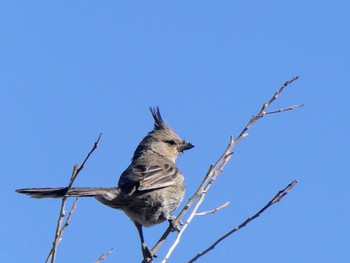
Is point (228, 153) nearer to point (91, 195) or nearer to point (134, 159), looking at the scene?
point (91, 195)

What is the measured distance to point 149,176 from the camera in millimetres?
6812

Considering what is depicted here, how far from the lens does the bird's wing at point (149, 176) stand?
6641 mm

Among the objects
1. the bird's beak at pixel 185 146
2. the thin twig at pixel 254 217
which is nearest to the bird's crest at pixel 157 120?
the bird's beak at pixel 185 146

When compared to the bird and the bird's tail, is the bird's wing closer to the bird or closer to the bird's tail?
the bird

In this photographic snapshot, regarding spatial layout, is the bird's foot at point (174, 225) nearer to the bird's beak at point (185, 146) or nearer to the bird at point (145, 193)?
the bird at point (145, 193)

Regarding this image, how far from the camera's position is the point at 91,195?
5949mm

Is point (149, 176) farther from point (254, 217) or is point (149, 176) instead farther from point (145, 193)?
point (254, 217)

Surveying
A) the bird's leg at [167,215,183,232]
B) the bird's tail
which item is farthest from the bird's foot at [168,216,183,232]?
the bird's tail

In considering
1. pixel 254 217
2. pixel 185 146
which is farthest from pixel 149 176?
pixel 254 217

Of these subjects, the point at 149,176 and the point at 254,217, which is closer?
the point at 254,217

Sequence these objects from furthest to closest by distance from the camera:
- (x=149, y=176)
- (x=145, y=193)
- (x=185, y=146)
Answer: (x=185, y=146), (x=149, y=176), (x=145, y=193)

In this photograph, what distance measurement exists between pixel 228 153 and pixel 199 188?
1.11 feet

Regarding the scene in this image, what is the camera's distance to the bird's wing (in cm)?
664

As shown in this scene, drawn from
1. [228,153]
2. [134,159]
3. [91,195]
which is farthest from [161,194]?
[228,153]
